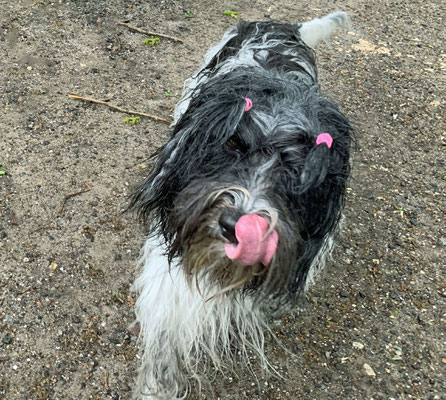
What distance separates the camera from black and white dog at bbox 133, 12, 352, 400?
194 cm

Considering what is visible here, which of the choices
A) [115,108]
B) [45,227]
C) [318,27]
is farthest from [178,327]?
[318,27]

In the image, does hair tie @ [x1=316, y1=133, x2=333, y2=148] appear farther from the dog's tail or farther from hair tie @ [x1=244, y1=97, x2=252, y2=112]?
the dog's tail

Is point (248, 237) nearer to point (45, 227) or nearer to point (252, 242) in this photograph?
point (252, 242)

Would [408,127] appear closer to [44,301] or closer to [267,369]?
[267,369]

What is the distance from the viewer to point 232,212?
73.8 inches

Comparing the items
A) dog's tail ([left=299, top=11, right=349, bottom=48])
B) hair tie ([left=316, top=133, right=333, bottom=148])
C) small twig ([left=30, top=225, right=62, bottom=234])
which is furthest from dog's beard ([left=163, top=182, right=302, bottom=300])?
dog's tail ([left=299, top=11, right=349, bottom=48])

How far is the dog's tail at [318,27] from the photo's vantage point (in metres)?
4.34

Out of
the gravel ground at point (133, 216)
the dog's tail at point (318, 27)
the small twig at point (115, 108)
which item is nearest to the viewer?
the gravel ground at point (133, 216)

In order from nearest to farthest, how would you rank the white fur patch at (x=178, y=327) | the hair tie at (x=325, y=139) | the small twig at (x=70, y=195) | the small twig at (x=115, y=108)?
the hair tie at (x=325, y=139) < the white fur patch at (x=178, y=327) < the small twig at (x=70, y=195) < the small twig at (x=115, y=108)

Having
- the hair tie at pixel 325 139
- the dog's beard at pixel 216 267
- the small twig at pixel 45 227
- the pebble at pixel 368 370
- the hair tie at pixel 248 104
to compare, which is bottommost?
the pebble at pixel 368 370

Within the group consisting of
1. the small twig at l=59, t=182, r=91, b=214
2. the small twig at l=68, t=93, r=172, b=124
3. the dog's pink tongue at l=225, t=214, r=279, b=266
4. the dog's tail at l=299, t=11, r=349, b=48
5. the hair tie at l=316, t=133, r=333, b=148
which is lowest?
the small twig at l=59, t=182, r=91, b=214

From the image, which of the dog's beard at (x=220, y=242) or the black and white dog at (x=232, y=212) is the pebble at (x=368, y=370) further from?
the dog's beard at (x=220, y=242)

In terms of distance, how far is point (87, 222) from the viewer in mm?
3600

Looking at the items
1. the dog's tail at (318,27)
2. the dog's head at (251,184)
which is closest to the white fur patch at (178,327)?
the dog's head at (251,184)
